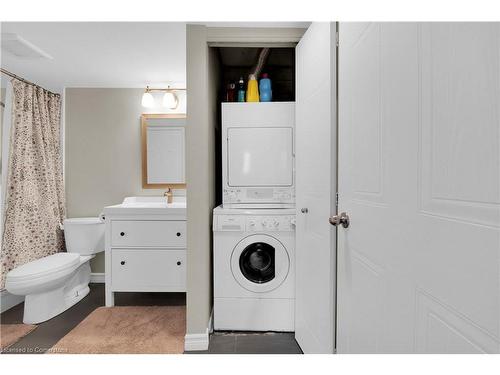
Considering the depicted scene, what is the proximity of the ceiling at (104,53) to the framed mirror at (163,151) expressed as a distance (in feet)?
1.24

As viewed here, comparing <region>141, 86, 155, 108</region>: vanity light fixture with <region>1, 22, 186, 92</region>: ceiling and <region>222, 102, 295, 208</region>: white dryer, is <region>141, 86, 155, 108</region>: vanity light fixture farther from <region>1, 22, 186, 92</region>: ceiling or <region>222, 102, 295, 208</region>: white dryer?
<region>222, 102, 295, 208</region>: white dryer

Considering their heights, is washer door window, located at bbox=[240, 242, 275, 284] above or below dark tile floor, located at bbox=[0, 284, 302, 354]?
above

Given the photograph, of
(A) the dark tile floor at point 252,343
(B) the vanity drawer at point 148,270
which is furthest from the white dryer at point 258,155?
(A) the dark tile floor at point 252,343

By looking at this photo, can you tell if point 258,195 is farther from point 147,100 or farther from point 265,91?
point 147,100

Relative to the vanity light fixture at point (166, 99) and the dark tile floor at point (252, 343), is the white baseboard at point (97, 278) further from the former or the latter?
the vanity light fixture at point (166, 99)

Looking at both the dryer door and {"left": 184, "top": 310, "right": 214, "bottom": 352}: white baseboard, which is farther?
the dryer door

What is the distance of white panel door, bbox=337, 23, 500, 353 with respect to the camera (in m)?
0.51

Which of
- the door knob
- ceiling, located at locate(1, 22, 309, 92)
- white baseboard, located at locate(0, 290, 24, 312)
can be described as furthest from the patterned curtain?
the door knob

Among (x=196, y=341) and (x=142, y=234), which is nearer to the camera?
(x=196, y=341)

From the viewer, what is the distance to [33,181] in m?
2.54

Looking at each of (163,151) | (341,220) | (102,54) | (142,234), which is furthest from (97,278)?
(341,220)

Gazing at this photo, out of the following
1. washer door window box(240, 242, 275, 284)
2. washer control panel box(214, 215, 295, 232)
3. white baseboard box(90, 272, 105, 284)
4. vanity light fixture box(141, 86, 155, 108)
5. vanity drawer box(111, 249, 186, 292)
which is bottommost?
white baseboard box(90, 272, 105, 284)

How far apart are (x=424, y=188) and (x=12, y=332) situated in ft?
9.00

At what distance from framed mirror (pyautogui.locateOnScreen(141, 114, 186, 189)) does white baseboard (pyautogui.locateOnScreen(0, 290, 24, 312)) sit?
146 cm
